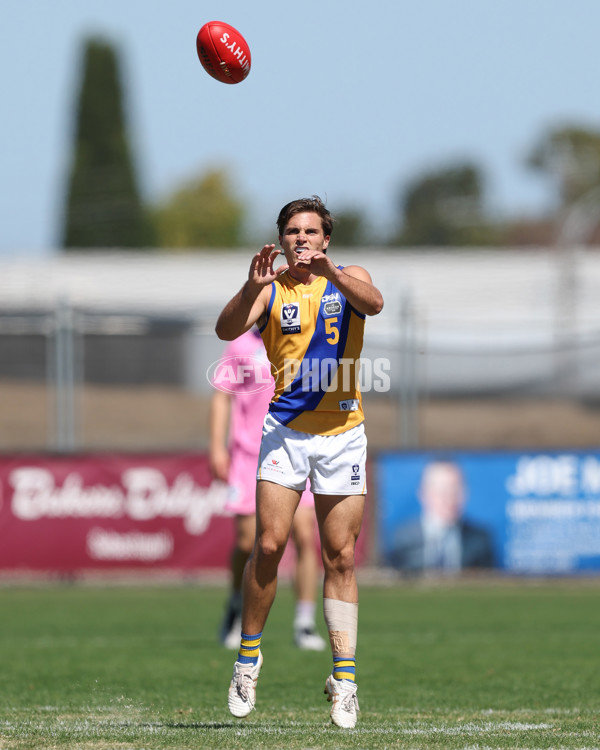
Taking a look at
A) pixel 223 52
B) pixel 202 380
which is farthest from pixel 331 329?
pixel 202 380

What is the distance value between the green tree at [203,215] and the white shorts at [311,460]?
75.8 metres

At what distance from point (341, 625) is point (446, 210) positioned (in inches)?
3168

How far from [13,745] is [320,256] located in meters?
2.29

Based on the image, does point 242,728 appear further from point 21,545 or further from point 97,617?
point 21,545

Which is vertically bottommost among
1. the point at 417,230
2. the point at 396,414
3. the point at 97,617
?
the point at 97,617

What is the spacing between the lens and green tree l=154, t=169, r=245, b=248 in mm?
82500

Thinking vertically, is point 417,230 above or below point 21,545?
above

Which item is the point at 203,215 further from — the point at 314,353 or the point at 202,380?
the point at 314,353

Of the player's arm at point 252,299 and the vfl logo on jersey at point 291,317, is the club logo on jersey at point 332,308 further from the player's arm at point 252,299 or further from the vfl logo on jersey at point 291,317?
the player's arm at point 252,299

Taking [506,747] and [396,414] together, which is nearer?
[506,747]

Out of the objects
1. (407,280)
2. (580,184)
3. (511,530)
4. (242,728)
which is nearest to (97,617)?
(511,530)

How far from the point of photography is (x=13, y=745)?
4957 mm

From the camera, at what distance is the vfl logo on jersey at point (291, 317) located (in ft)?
18.6

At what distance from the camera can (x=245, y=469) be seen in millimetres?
9000
